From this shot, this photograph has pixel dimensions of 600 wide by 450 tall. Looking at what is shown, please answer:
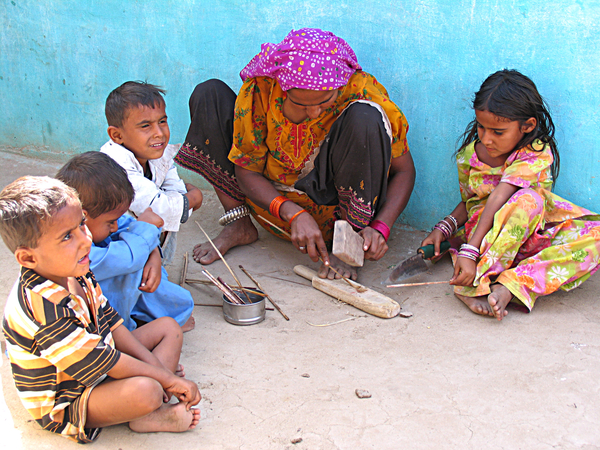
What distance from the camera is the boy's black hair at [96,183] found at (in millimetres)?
1879

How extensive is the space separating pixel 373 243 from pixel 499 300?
64 centimetres

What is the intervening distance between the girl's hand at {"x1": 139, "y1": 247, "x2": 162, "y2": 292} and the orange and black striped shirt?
447 mm

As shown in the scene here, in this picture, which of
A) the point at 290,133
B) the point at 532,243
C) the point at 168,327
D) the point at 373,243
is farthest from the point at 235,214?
the point at 532,243

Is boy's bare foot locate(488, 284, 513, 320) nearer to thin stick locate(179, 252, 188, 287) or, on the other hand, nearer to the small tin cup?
the small tin cup

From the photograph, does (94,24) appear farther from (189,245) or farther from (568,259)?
(568,259)

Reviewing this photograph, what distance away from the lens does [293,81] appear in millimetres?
2367

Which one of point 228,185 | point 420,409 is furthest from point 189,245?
→ point 420,409

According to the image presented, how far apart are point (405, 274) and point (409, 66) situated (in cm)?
120

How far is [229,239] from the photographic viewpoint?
3.19 metres

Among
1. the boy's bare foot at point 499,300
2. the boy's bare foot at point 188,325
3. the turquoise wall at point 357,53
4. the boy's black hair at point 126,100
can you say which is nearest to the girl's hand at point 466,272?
the boy's bare foot at point 499,300

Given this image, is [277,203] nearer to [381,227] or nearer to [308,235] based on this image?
[308,235]

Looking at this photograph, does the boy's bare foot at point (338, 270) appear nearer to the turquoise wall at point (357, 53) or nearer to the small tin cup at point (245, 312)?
the small tin cup at point (245, 312)

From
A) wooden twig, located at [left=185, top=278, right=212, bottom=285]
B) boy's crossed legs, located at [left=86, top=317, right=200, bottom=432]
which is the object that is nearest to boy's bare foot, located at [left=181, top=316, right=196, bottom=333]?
wooden twig, located at [left=185, top=278, right=212, bottom=285]

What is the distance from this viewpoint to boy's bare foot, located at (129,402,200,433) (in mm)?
1670
